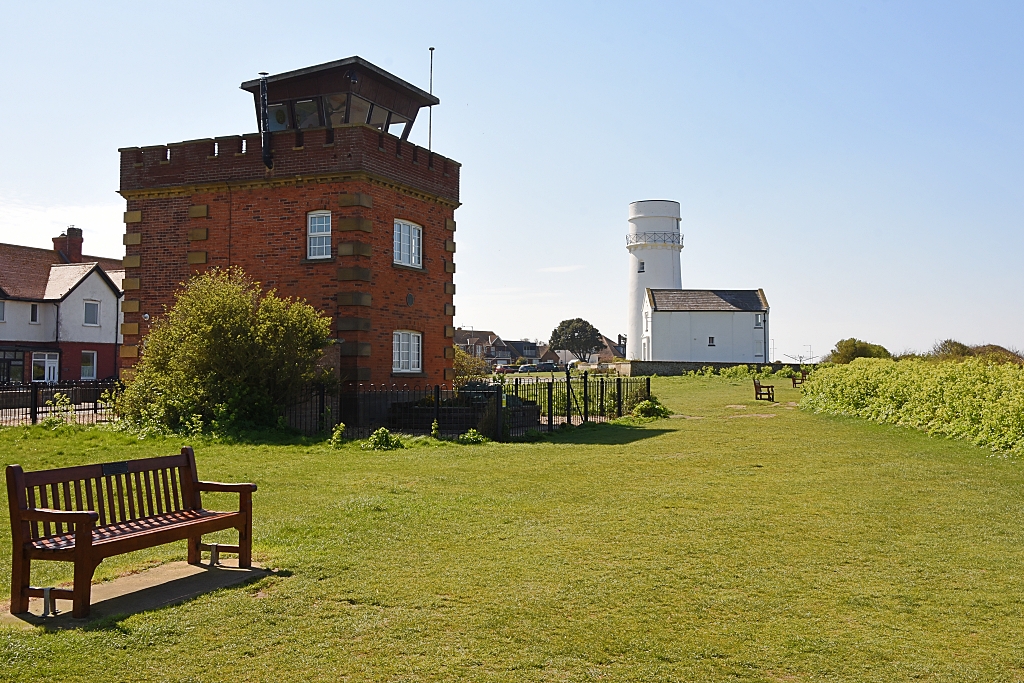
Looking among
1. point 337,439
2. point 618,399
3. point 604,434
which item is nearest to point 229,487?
point 337,439

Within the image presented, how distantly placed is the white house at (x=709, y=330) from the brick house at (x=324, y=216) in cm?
4408

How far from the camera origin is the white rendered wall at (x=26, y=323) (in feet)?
150

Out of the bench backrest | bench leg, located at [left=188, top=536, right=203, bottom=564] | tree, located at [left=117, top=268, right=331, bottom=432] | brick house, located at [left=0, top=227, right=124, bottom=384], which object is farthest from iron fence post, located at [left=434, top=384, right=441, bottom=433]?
brick house, located at [left=0, top=227, right=124, bottom=384]

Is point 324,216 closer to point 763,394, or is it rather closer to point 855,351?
point 763,394

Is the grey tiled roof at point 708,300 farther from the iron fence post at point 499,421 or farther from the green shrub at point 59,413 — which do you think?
the green shrub at point 59,413

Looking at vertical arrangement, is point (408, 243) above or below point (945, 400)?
above

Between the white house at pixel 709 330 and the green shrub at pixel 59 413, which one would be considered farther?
the white house at pixel 709 330

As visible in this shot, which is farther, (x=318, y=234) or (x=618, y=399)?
(x=618, y=399)

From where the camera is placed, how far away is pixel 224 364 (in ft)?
63.1

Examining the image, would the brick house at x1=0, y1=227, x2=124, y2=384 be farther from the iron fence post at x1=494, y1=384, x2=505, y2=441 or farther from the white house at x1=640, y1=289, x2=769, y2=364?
the white house at x1=640, y1=289, x2=769, y2=364

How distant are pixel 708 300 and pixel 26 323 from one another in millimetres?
46184

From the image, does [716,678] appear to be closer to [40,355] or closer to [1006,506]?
[1006,506]

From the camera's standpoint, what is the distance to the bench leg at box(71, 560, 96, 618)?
19.8 ft

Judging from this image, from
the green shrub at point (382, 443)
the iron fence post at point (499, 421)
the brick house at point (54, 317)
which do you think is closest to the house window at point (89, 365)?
the brick house at point (54, 317)
